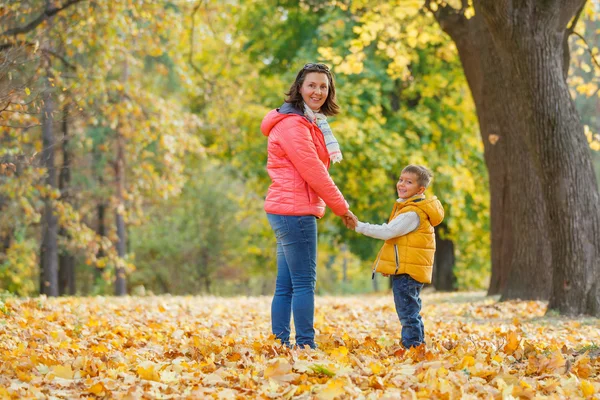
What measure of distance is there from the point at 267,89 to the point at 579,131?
11478 mm

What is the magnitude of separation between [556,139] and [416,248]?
3.21 meters

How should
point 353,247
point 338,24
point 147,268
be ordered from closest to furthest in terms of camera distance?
point 338,24
point 353,247
point 147,268

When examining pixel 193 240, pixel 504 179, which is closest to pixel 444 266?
pixel 504 179

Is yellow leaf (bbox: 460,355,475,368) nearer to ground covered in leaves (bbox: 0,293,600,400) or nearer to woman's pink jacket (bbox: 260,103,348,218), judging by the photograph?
ground covered in leaves (bbox: 0,293,600,400)

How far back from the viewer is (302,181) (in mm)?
5055

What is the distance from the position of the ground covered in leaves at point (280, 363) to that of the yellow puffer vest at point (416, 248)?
21.8 inches

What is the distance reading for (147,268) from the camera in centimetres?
2645

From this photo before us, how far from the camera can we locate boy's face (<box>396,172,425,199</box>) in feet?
16.8

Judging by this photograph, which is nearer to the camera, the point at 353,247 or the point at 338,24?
the point at 338,24

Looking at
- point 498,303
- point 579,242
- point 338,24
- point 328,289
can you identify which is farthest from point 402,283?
point 328,289

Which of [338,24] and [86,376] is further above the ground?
[338,24]

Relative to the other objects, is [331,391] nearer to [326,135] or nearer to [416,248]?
[416,248]

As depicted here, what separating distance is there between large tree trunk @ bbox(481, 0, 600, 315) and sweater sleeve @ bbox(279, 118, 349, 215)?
328 centimetres

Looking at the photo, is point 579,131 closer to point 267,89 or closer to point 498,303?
point 498,303
